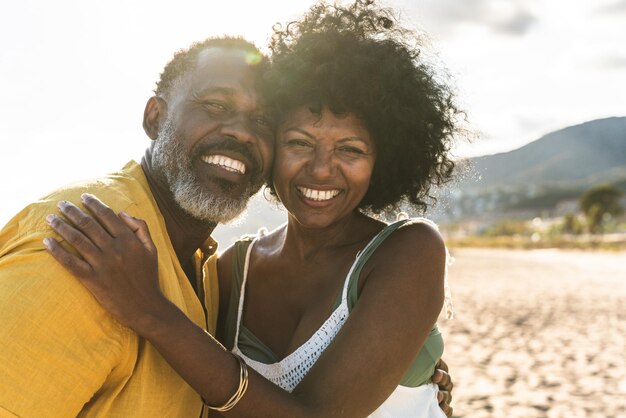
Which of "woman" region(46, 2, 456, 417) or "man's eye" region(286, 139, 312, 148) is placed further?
"man's eye" region(286, 139, 312, 148)

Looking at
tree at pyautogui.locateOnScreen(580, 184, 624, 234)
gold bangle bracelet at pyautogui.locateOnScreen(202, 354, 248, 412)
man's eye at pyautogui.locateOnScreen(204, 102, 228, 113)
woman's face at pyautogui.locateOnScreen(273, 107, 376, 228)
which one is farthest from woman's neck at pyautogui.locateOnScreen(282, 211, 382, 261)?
tree at pyautogui.locateOnScreen(580, 184, 624, 234)

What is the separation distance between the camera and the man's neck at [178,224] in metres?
2.89

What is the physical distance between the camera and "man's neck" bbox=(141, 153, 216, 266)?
2893 mm

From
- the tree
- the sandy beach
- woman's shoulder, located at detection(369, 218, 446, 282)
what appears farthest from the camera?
the tree

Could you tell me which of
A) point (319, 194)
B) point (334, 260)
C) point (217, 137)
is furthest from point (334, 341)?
point (217, 137)

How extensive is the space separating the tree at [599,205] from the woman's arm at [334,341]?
55.0 m

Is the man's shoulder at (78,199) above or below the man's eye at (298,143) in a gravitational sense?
below

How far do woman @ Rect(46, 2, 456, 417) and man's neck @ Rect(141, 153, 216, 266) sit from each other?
379 mm

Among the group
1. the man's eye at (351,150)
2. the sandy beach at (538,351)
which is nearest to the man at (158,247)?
the man's eye at (351,150)

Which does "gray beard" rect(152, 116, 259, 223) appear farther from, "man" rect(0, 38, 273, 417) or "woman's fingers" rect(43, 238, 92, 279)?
"woman's fingers" rect(43, 238, 92, 279)

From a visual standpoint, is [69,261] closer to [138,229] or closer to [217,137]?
[138,229]

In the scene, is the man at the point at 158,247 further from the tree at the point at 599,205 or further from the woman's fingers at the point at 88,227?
the tree at the point at 599,205

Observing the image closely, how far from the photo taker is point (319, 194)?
294cm

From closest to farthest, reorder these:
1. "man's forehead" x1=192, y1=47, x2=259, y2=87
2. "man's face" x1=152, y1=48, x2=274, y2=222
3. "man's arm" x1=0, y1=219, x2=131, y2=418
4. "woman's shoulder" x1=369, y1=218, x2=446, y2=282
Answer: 1. "man's arm" x1=0, y1=219, x2=131, y2=418
2. "woman's shoulder" x1=369, y1=218, x2=446, y2=282
3. "man's face" x1=152, y1=48, x2=274, y2=222
4. "man's forehead" x1=192, y1=47, x2=259, y2=87
